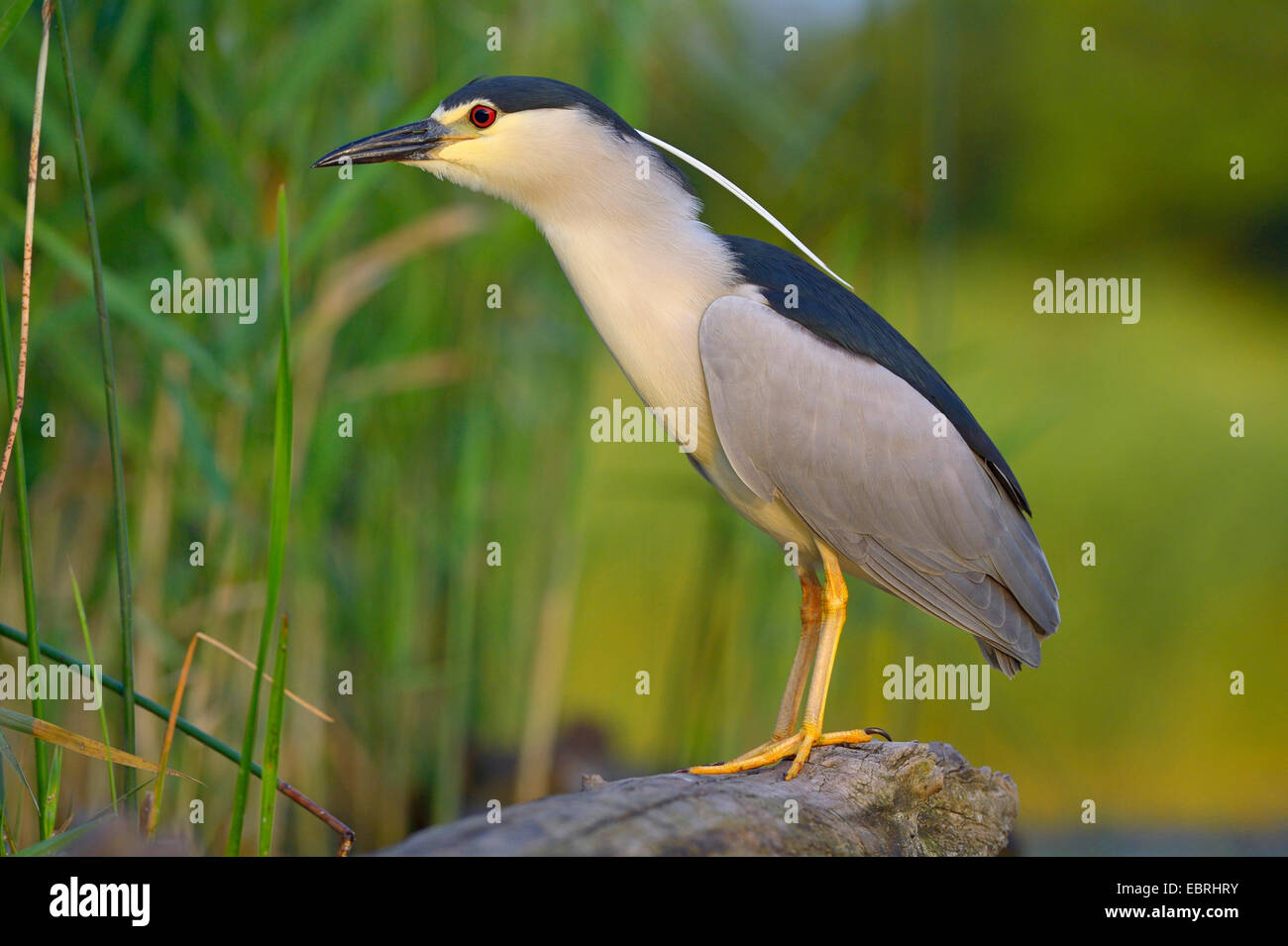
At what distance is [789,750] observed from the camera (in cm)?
204

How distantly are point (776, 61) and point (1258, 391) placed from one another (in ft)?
12.4

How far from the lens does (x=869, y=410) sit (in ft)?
7.31

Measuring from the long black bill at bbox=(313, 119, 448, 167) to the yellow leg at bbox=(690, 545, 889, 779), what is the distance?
110 centimetres

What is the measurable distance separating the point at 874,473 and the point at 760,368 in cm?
34

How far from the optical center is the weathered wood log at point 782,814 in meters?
1.28

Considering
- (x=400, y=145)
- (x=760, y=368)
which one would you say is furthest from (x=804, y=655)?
(x=400, y=145)

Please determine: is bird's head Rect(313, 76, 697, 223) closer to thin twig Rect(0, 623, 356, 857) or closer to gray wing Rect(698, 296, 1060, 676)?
gray wing Rect(698, 296, 1060, 676)

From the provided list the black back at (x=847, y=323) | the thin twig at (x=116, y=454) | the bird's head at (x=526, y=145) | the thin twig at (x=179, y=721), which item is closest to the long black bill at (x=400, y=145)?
the bird's head at (x=526, y=145)

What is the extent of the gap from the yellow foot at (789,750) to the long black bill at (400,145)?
4.19 feet

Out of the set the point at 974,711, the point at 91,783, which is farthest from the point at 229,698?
the point at 974,711

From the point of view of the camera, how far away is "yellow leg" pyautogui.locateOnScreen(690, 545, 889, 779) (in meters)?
1.98

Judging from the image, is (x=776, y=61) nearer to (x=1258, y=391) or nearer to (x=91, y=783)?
(x=1258, y=391)

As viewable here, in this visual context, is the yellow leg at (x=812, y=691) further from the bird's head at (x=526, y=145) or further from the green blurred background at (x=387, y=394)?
the bird's head at (x=526, y=145)

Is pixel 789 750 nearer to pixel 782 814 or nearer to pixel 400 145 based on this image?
pixel 782 814
